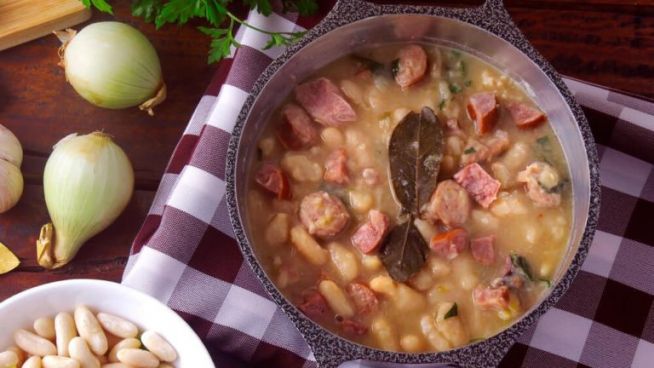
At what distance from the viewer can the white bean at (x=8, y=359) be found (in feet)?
6.75

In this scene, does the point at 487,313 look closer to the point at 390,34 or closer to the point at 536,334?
the point at 536,334

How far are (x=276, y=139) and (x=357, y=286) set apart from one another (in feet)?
1.35

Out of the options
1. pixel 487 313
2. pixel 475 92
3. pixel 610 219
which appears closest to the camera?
pixel 487 313

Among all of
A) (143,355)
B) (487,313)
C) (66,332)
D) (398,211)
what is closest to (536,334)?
(487,313)

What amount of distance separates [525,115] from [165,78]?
1002 mm

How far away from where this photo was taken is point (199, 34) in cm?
245

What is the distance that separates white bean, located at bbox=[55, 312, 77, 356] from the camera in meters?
2.11

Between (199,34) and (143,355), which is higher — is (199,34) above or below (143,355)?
above

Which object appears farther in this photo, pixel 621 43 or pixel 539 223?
pixel 621 43

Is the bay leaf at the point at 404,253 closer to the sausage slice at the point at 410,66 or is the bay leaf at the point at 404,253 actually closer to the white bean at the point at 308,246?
the white bean at the point at 308,246

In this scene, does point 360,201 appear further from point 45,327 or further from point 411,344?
point 45,327

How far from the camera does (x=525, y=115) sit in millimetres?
2094

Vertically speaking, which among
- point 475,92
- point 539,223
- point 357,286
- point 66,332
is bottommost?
point 66,332

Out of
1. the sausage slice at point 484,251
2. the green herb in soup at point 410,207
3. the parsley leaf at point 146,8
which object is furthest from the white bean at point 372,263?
the parsley leaf at point 146,8
